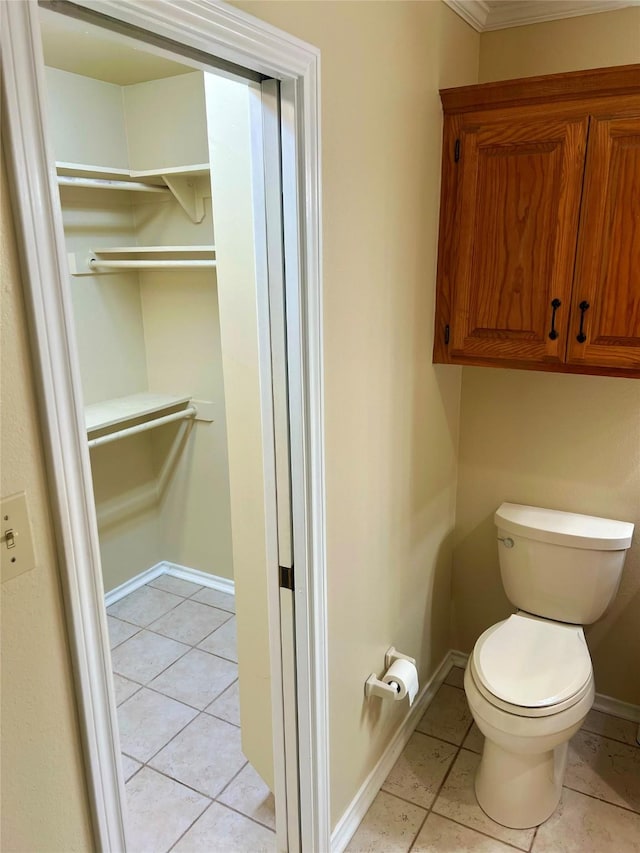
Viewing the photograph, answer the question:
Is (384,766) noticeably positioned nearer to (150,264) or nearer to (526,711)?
(526,711)

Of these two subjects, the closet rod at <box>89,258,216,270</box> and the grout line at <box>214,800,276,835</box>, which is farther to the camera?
the closet rod at <box>89,258,216,270</box>

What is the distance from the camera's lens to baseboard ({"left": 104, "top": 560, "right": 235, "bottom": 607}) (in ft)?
10.5

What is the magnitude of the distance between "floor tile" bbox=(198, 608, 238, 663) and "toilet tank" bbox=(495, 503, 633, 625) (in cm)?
125

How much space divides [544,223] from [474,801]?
184 centimetres

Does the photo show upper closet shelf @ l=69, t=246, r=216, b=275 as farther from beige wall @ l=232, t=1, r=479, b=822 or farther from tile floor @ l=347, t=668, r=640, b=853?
tile floor @ l=347, t=668, r=640, b=853

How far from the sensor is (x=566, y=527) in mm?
2145

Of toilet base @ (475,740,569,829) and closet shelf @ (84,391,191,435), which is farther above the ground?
closet shelf @ (84,391,191,435)

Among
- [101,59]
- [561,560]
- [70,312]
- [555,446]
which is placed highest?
[101,59]

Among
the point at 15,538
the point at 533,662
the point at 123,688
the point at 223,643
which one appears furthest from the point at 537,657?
the point at 15,538

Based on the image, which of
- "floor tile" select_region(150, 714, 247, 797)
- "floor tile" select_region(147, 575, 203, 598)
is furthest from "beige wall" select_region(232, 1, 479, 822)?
"floor tile" select_region(147, 575, 203, 598)

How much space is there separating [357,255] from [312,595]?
2.76ft

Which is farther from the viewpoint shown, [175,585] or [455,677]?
[175,585]

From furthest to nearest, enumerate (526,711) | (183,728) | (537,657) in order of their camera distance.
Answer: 1. (183,728)
2. (537,657)
3. (526,711)

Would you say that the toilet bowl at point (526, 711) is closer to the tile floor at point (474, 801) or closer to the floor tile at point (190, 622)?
the tile floor at point (474, 801)
